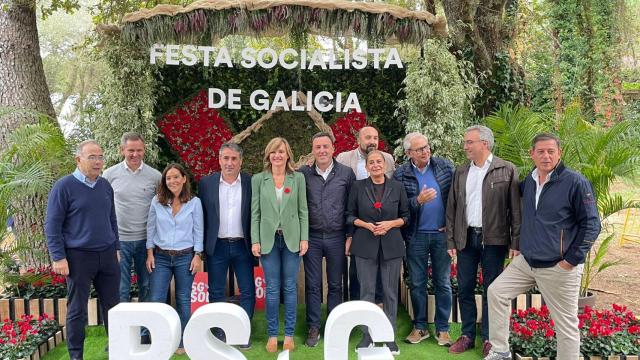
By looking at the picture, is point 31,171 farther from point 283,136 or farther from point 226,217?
point 283,136

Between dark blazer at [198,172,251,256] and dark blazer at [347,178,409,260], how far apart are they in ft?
2.57

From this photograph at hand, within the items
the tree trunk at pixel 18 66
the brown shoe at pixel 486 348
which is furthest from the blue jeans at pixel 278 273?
the tree trunk at pixel 18 66

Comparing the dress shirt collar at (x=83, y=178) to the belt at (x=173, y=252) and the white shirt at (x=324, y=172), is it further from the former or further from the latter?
the white shirt at (x=324, y=172)

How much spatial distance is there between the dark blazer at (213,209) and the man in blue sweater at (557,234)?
6.43ft

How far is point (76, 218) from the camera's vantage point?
153 inches

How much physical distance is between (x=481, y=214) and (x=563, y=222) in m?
0.63

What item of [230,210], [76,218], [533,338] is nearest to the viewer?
[76,218]

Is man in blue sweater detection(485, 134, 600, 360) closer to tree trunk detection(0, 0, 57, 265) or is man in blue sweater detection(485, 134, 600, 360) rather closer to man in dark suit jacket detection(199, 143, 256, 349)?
man in dark suit jacket detection(199, 143, 256, 349)

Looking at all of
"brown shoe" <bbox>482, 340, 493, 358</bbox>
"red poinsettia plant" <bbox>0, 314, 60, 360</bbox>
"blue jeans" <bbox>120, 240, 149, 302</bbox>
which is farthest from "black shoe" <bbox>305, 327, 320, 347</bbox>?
"red poinsettia plant" <bbox>0, 314, 60, 360</bbox>

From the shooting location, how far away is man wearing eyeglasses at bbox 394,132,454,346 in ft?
14.1

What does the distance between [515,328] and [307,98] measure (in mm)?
3758

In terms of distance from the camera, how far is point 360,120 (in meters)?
7.06

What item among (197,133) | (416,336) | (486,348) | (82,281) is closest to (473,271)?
(486,348)

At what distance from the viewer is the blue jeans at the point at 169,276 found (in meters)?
4.13
